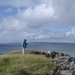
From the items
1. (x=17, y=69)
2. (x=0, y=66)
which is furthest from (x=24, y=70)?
(x=0, y=66)

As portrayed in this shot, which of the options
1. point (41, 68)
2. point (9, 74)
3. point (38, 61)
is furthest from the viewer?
point (38, 61)

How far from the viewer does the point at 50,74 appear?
21.8m

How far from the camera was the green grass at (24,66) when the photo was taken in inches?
832

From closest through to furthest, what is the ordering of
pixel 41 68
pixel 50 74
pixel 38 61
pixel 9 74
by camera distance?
pixel 9 74 → pixel 50 74 → pixel 41 68 → pixel 38 61

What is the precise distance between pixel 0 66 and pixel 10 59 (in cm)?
268

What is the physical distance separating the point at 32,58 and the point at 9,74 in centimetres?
668

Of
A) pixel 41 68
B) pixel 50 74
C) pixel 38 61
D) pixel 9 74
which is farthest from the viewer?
pixel 38 61

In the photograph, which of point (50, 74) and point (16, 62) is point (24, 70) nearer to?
point (50, 74)

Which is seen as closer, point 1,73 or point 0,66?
point 1,73

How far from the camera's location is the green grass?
21.1 meters

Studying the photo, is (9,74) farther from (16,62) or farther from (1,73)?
(16,62)

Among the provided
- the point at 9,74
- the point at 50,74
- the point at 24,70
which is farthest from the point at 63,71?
the point at 9,74

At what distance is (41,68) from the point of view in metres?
23.5

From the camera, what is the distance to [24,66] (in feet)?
72.8
